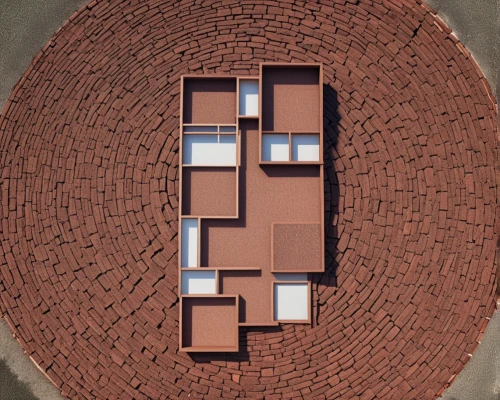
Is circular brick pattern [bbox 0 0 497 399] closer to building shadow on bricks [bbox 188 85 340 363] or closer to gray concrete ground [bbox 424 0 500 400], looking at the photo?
building shadow on bricks [bbox 188 85 340 363]

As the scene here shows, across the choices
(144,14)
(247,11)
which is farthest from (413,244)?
(144,14)

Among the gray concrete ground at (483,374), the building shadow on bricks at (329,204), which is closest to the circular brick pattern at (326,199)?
the building shadow on bricks at (329,204)

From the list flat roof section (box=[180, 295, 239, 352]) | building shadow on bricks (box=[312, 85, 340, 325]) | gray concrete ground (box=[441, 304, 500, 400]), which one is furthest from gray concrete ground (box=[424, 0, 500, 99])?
flat roof section (box=[180, 295, 239, 352])

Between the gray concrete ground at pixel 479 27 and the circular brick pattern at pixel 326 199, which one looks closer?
the circular brick pattern at pixel 326 199

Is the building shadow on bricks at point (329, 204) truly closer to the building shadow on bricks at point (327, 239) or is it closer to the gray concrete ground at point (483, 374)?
the building shadow on bricks at point (327, 239)

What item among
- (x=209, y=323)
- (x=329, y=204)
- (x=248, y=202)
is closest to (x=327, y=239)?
(x=329, y=204)

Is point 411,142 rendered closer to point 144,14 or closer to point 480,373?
point 480,373
